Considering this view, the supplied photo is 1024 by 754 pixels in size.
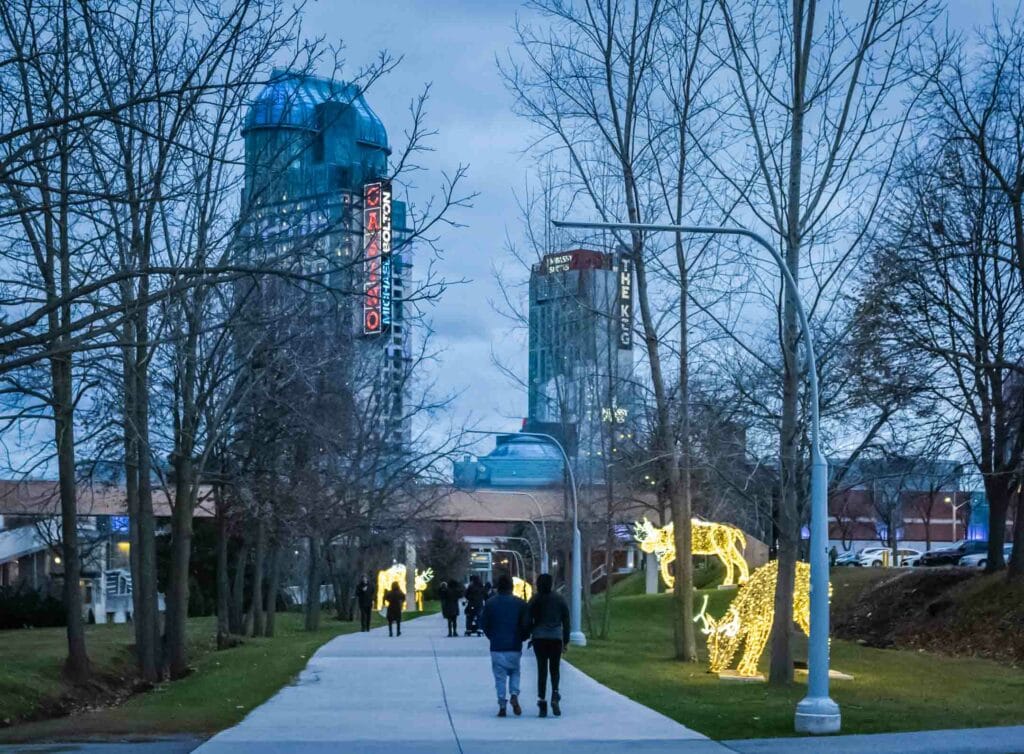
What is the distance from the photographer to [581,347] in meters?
44.3

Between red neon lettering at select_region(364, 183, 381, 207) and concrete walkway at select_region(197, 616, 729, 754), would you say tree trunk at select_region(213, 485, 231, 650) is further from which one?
red neon lettering at select_region(364, 183, 381, 207)

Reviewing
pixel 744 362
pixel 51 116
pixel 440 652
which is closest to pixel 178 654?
pixel 440 652

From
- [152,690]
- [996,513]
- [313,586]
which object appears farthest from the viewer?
[313,586]

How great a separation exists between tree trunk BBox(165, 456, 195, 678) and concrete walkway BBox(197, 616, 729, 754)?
299 centimetres

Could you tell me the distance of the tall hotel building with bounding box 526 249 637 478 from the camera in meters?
38.2

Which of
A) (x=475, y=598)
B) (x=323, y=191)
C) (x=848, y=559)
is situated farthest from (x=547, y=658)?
(x=848, y=559)

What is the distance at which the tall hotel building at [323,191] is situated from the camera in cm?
1544

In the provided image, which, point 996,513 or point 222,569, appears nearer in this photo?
point 222,569

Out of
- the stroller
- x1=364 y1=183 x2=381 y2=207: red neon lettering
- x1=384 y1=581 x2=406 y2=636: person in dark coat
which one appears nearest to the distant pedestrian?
the stroller

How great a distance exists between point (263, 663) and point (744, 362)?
11.1m

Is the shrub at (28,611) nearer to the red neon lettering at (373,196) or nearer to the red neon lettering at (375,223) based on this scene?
the red neon lettering at (375,223)

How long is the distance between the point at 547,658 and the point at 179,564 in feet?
40.5

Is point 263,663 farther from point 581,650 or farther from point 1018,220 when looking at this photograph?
point 1018,220

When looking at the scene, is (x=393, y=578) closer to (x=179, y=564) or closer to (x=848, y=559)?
(x=848, y=559)
